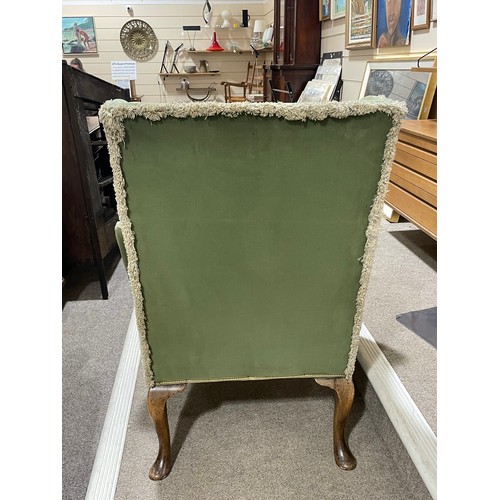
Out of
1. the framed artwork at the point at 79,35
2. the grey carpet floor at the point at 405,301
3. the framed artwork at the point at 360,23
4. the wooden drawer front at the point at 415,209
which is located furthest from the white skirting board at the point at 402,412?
the framed artwork at the point at 79,35

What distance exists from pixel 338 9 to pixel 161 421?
3.46m

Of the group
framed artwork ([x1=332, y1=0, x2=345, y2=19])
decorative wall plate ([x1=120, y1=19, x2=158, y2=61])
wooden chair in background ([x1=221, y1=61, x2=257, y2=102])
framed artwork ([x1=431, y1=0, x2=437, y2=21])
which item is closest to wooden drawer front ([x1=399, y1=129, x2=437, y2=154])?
framed artwork ([x1=431, y1=0, x2=437, y2=21])

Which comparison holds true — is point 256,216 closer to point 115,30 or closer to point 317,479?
point 317,479

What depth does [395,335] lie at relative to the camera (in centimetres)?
160

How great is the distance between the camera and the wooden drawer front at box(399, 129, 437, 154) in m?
1.75

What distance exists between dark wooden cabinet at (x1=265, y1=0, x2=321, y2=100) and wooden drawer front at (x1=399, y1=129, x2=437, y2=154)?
224 centimetres

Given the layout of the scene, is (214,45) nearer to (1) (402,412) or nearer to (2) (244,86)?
(2) (244,86)

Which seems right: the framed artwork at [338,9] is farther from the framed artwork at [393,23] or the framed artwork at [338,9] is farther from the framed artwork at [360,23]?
the framed artwork at [393,23]

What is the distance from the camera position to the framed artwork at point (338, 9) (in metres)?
3.43

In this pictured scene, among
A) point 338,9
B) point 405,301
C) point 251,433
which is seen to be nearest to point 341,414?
point 251,433

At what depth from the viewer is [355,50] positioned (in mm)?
3318

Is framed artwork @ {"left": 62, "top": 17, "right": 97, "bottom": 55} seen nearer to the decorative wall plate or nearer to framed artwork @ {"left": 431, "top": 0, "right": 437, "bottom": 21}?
the decorative wall plate

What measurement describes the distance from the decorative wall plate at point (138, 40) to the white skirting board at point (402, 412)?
5.45m

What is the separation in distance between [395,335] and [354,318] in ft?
1.97
